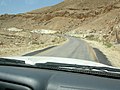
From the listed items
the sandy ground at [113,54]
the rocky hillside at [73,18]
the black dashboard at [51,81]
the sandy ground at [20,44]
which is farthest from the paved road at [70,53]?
the rocky hillside at [73,18]

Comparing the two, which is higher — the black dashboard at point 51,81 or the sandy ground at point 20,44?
the black dashboard at point 51,81

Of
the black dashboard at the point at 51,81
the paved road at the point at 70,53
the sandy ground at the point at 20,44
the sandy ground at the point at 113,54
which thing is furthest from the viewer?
the sandy ground at the point at 20,44

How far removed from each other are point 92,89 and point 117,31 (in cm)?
5313

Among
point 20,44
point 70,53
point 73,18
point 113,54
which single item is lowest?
point 73,18

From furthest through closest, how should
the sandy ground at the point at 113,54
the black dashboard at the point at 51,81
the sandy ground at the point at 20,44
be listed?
the sandy ground at the point at 20,44, the sandy ground at the point at 113,54, the black dashboard at the point at 51,81

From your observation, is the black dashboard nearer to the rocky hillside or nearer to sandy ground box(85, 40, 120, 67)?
sandy ground box(85, 40, 120, 67)

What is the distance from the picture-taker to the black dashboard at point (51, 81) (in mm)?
3172

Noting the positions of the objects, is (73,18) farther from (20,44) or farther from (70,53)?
(70,53)

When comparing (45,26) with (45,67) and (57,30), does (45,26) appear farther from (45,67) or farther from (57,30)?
(45,67)

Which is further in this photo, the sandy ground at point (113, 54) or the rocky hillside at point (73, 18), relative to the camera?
the rocky hillside at point (73, 18)

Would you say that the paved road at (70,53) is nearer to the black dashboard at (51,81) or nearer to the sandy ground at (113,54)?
the sandy ground at (113,54)

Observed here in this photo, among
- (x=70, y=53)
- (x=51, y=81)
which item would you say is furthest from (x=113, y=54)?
(x=51, y=81)

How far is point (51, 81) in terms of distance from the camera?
3.24 m

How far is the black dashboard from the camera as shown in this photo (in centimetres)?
317
